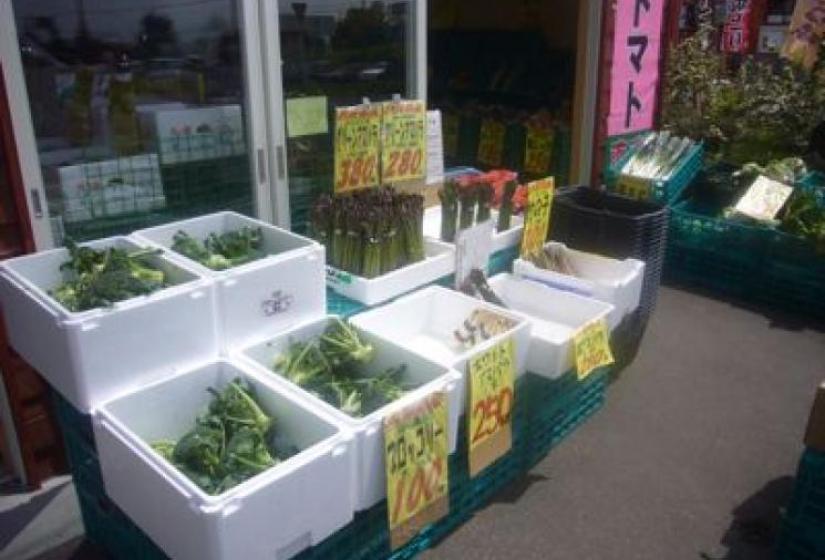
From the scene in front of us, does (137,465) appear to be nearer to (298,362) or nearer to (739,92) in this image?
(298,362)

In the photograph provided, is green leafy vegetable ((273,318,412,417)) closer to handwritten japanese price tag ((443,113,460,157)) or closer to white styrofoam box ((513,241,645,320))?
white styrofoam box ((513,241,645,320))

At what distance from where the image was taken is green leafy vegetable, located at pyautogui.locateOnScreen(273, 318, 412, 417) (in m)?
2.14

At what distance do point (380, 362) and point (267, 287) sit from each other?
468mm

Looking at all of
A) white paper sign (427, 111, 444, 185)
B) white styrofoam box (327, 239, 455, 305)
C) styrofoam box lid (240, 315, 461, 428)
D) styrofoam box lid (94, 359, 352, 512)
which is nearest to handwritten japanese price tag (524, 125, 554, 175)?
white paper sign (427, 111, 444, 185)

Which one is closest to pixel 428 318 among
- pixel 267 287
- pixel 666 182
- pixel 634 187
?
pixel 267 287

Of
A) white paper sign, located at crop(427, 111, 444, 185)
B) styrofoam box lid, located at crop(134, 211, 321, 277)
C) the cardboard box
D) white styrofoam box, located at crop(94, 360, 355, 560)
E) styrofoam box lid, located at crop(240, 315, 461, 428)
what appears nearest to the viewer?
white styrofoam box, located at crop(94, 360, 355, 560)

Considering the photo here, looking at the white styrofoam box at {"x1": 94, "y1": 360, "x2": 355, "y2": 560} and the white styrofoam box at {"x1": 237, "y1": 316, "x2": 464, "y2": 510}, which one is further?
the white styrofoam box at {"x1": 237, "y1": 316, "x2": 464, "y2": 510}

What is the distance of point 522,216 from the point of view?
364 centimetres

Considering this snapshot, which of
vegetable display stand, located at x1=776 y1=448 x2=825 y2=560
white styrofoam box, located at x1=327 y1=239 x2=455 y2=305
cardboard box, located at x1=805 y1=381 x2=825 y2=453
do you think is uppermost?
white styrofoam box, located at x1=327 y1=239 x2=455 y2=305

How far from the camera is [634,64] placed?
16.8 ft

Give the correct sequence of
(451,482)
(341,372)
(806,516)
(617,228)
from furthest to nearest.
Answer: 1. (617,228)
2. (451,482)
3. (806,516)
4. (341,372)

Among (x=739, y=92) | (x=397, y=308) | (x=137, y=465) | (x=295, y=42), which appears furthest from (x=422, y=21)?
(x=739, y=92)

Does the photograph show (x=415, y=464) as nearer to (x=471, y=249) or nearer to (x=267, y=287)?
(x=267, y=287)

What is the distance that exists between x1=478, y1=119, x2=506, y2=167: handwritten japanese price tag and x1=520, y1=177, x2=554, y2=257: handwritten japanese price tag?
2.76 m
